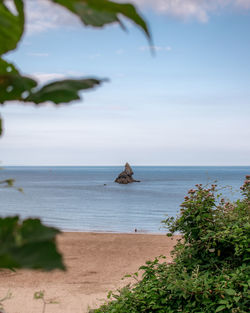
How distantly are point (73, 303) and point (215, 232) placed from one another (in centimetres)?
696

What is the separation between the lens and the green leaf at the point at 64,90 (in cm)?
38

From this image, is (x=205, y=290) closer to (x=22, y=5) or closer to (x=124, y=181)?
(x=22, y=5)

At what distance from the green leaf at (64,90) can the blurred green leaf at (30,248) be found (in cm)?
14

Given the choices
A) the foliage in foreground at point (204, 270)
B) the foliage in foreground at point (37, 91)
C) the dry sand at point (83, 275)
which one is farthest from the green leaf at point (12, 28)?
the dry sand at point (83, 275)

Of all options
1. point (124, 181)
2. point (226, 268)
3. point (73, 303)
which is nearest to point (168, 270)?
point (226, 268)

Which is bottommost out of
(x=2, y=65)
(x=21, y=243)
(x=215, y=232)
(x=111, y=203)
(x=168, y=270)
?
(x=111, y=203)

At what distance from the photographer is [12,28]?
0.48 meters

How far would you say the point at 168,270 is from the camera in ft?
15.0

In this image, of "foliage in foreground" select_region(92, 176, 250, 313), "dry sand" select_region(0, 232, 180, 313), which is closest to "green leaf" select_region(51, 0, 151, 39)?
"foliage in foreground" select_region(92, 176, 250, 313)

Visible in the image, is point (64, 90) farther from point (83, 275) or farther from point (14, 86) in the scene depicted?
point (83, 275)

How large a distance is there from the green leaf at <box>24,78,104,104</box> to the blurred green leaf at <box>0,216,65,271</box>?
141 millimetres

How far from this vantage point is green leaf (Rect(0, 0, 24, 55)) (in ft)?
1.59

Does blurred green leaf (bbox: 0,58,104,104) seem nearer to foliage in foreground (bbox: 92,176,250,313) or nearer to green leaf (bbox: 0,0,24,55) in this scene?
green leaf (bbox: 0,0,24,55)

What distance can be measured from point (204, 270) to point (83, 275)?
32.1 ft
